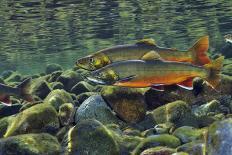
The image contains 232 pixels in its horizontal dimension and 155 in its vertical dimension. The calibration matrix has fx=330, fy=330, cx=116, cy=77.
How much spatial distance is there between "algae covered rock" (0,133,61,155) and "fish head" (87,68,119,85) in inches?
56.5

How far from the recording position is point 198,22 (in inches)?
1181

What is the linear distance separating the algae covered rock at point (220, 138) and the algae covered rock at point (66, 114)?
4030 mm

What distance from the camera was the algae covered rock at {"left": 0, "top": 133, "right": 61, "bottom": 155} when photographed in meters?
5.53

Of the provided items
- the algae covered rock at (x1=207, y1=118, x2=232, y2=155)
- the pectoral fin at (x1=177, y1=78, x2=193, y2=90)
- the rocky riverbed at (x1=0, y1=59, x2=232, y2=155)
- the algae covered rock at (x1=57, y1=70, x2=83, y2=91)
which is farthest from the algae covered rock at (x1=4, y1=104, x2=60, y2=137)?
the algae covered rock at (x1=57, y1=70, x2=83, y2=91)

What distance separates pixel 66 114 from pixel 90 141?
212 centimetres

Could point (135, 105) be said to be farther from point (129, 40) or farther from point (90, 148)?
point (129, 40)

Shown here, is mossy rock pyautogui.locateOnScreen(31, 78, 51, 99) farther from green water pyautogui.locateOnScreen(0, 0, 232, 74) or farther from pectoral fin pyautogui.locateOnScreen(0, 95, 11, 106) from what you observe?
green water pyautogui.locateOnScreen(0, 0, 232, 74)

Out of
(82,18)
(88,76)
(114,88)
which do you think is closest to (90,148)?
(88,76)

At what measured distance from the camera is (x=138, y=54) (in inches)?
269

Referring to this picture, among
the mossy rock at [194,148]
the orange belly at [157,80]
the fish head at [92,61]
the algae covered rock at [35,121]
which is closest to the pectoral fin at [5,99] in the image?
the algae covered rock at [35,121]

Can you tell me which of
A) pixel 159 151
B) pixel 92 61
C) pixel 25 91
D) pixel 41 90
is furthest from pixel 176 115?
pixel 41 90

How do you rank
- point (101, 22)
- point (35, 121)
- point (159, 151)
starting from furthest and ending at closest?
point (101, 22) → point (35, 121) → point (159, 151)

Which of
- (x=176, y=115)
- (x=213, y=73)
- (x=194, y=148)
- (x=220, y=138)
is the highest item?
(x=213, y=73)

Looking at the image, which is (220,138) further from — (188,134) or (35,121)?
(35,121)
